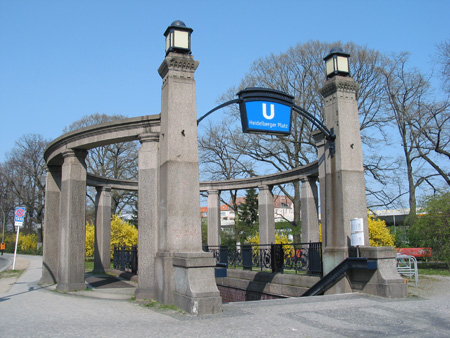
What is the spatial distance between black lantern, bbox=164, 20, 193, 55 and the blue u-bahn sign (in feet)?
6.47

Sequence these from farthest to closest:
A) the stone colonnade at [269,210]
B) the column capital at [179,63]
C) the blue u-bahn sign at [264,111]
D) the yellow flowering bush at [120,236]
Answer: the yellow flowering bush at [120,236] < the stone colonnade at [269,210] < the blue u-bahn sign at [264,111] < the column capital at [179,63]

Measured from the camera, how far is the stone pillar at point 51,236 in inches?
608

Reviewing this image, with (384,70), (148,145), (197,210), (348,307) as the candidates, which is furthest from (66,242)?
(384,70)

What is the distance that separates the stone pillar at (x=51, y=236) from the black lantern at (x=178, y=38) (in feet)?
27.4

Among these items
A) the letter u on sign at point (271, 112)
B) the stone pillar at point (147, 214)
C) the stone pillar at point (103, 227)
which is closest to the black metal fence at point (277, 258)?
the stone pillar at point (147, 214)

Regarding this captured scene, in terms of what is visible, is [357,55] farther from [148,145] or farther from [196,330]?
[196,330]

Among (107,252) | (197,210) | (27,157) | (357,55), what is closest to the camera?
(197,210)

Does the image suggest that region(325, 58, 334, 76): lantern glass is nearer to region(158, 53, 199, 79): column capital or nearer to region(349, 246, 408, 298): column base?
region(158, 53, 199, 79): column capital

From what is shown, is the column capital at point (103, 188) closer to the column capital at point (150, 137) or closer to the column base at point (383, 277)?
the column capital at point (150, 137)

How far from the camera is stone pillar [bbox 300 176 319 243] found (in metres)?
19.1

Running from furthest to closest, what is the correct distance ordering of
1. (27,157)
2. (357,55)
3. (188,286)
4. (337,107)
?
(27,157) < (357,55) < (337,107) < (188,286)

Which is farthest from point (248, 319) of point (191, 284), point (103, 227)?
point (103, 227)

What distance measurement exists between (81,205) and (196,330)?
8378mm

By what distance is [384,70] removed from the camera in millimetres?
30312
